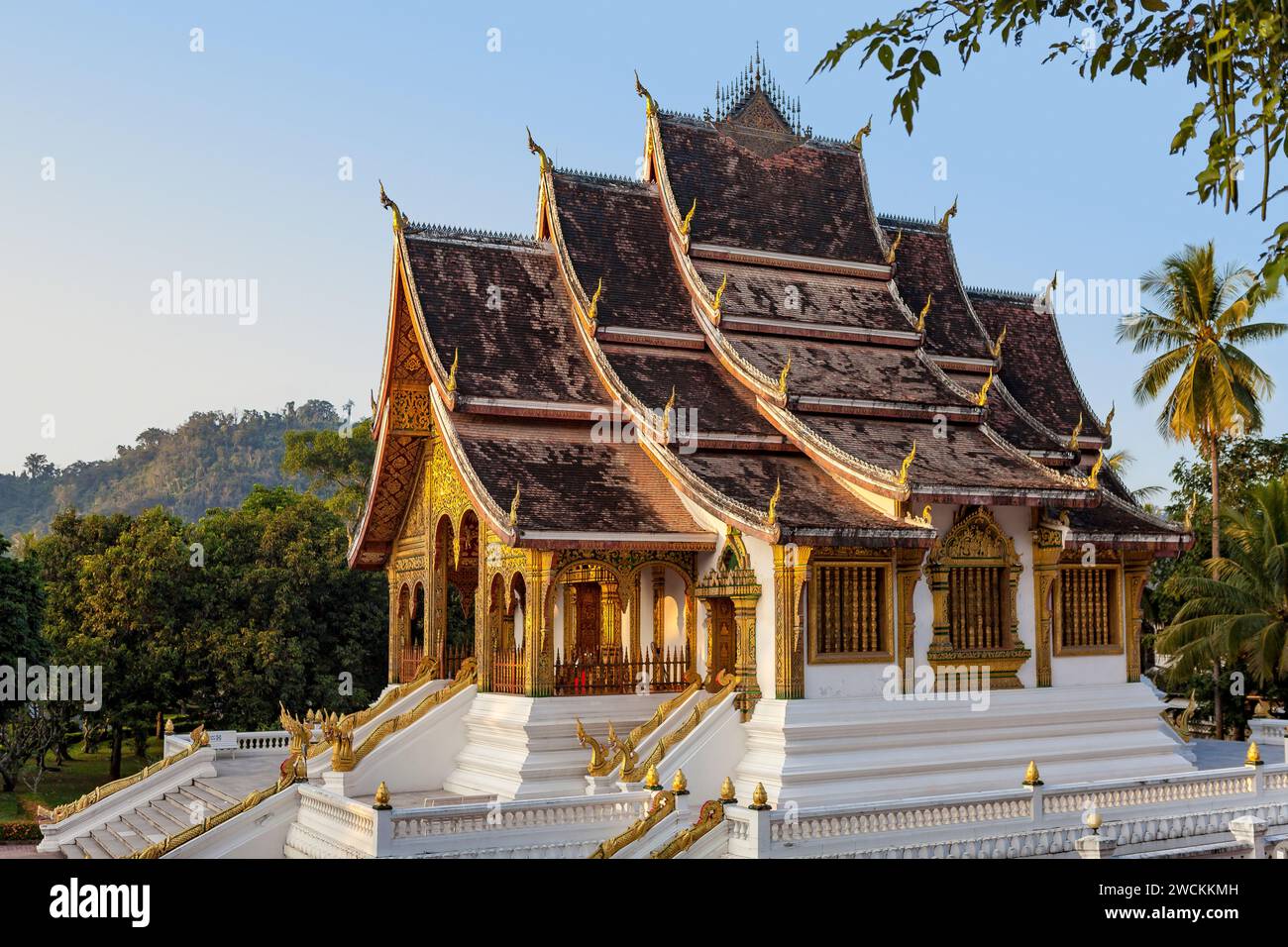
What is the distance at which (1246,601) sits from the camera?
24.0 meters

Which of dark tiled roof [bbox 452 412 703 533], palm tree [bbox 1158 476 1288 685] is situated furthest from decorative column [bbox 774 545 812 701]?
palm tree [bbox 1158 476 1288 685]

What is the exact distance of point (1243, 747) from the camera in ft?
72.0

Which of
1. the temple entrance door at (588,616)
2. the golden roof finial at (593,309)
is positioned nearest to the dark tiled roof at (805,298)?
the golden roof finial at (593,309)

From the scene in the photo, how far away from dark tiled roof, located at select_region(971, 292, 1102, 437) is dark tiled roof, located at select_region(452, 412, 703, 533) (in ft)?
23.6

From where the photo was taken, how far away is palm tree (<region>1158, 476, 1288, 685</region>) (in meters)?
23.1

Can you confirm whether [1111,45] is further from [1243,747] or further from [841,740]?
[1243,747]

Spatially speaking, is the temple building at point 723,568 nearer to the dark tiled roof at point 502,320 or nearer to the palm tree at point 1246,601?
the dark tiled roof at point 502,320

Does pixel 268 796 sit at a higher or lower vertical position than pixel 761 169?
lower

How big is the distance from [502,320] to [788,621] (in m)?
6.10

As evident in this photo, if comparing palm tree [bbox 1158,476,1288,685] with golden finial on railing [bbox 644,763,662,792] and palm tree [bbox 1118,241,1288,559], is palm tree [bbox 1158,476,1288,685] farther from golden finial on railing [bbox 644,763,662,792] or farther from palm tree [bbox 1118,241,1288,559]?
golden finial on railing [bbox 644,763,662,792]
